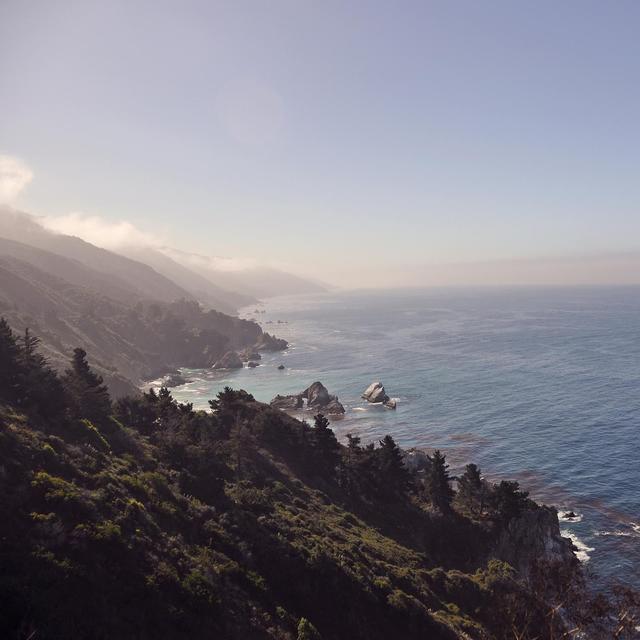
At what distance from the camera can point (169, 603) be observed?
73.3ft

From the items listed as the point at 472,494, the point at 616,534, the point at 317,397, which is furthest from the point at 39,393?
the point at 317,397

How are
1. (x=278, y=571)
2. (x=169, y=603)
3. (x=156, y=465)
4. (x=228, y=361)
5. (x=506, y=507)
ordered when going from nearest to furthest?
(x=169, y=603) < (x=278, y=571) < (x=156, y=465) < (x=506, y=507) < (x=228, y=361)

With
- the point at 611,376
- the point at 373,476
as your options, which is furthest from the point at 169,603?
the point at 611,376

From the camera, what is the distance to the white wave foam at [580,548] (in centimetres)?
5092

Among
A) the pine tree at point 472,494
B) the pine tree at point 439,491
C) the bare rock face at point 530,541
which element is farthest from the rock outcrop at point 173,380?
the bare rock face at point 530,541

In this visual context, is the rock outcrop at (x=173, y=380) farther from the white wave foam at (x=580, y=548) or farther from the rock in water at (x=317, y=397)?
the white wave foam at (x=580, y=548)

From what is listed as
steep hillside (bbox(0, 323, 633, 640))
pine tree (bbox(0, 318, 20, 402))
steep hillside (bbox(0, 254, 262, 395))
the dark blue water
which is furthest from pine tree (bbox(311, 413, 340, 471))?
steep hillside (bbox(0, 254, 262, 395))

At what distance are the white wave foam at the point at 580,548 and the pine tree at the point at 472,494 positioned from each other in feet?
37.9

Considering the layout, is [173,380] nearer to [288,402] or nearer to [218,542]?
[288,402]

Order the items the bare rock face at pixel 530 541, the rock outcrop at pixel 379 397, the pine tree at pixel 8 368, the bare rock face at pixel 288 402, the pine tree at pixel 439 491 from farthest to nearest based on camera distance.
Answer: the bare rock face at pixel 288 402 < the rock outcrop at pixel 379 397 < the pine tree at pixel 439 491 < the bare rock face at pixel 530 541 < the pine tree at pixel 8 368

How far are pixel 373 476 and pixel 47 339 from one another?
412ft

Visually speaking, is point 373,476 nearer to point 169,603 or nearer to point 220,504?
point 220,504

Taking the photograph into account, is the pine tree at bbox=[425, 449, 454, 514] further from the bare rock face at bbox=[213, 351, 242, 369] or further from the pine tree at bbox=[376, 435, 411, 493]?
the bare rock face at bbox=[213, 351, 242, 369]

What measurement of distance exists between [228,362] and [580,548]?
147449 millimetres
